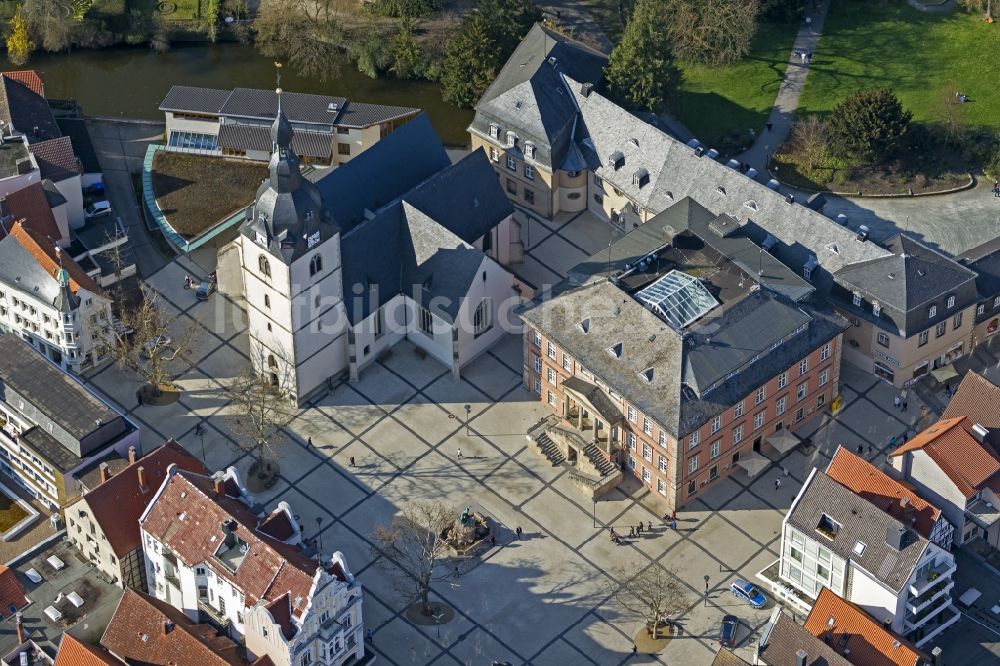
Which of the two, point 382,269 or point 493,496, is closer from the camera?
point 493,496

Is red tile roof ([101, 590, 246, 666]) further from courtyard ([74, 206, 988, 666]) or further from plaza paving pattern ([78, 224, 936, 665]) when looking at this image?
courtyard ([74, 206, 988, 666])

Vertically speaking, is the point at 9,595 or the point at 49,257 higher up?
the point at 49,257

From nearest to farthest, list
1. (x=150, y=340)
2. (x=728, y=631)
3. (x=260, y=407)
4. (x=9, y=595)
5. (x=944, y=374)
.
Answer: (x=728, y=631), (x=9, y=595), (x=260, y=407), (x=150, y=340), (x=944, y=374)

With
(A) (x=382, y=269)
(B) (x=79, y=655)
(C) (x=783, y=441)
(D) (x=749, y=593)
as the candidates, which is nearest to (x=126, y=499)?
(B) (x=79, y=655)

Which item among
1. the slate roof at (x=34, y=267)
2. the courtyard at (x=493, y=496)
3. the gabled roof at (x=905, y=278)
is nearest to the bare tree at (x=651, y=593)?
the courtyard at (x=493, y=496)

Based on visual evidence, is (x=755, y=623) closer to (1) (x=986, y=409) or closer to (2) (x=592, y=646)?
(2) (x=592, y=646)

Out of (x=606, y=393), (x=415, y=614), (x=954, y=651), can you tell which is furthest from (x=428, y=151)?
(x=954, y=651)

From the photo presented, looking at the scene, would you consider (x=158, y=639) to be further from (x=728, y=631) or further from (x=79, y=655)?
(x=728, y=631)
